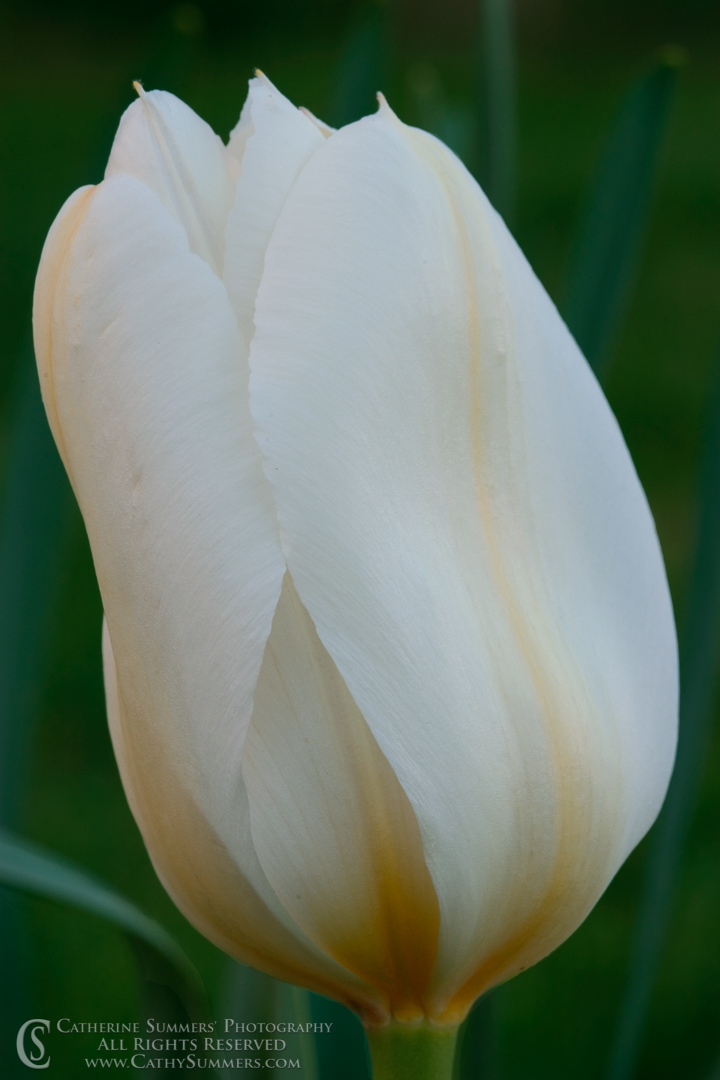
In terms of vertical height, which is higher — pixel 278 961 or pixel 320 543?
pixel 320 543

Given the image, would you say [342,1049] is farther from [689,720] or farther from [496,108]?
[496,108]

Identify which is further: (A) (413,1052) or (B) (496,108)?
(B) (496,108)

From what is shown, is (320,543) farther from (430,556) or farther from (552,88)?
(552,88)

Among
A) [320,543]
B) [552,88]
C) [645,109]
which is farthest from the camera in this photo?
[552,88]

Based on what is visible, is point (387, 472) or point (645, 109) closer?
point (387, 472)

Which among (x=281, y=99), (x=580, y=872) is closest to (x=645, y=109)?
(x=281, y=99)

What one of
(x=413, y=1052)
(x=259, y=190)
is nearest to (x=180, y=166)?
(x=259, y=190)
